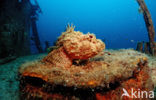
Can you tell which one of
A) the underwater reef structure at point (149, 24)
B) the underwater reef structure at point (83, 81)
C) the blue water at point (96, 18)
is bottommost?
the underwater reef structure at point (83, 81)

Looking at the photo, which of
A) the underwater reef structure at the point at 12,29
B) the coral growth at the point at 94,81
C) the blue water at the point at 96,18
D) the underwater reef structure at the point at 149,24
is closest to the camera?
the coral growth at the point at 94,81

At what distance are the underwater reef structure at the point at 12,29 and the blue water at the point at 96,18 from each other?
12375 centimetres

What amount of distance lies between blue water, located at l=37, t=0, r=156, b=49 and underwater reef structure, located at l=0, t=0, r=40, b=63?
12375 centimetres

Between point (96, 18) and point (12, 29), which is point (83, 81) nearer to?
point (12, 29)

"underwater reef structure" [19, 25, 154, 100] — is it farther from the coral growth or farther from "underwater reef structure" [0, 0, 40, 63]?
"underwater reef structure" [0, 0, 40, 63]

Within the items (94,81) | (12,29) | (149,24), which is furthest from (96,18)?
(94,81)

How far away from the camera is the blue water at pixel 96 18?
13588 centimetres

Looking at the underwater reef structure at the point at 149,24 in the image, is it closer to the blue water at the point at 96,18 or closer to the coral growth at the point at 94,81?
the coral growth at the point at 94,81

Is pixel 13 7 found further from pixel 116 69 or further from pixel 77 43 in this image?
pixel 116 69

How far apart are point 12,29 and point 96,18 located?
162 m

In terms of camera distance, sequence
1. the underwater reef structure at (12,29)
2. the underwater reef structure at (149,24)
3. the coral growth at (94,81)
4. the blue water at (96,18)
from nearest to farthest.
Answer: the coral growth at (94,81), the underwater reef structure at (149,24), the underwater reef structure at (12,29), the blue water at (96,18)

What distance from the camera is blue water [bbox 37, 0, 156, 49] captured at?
13588 cm

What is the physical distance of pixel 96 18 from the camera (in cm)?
16088

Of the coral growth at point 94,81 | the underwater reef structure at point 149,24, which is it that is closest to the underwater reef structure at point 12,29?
the coral growth at point 94,81
